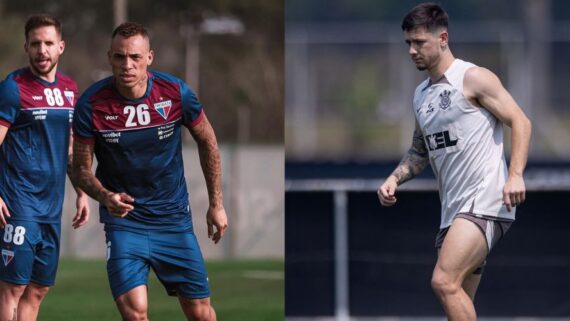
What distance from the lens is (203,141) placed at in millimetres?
7148

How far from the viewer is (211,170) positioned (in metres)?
7.20

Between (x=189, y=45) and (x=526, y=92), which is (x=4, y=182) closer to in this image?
(x=526, y=92)

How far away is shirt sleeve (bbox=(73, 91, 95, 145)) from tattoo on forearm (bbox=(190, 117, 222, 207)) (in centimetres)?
56

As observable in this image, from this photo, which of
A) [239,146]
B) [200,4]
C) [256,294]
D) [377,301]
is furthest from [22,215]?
[200,4]

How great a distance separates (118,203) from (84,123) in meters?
0.55

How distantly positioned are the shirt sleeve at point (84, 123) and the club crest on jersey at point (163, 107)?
1.15 ft

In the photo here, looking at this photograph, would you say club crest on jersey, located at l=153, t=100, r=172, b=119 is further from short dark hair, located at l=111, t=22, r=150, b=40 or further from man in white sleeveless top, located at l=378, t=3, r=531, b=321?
man in white sleeveless top, located at l=378, t=3, r=531, b=321

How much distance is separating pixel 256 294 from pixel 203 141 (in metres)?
6.06

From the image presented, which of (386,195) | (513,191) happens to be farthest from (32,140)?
(513,191)

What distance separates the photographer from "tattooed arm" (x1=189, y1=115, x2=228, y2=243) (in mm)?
7109

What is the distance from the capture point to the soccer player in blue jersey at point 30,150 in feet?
25.6

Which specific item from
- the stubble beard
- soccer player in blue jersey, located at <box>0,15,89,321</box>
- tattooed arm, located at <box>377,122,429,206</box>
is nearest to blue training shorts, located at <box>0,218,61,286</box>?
soccer player in blue jersey, located at <box>0,15,89,321</box>

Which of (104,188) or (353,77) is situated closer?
(104,188)

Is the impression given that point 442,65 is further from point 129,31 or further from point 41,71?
point 41,71
